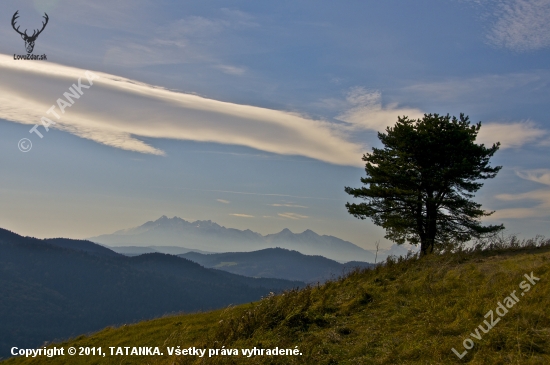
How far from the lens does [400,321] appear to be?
1118cm

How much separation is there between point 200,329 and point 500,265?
42.2ft

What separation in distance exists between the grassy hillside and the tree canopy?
1000 cm

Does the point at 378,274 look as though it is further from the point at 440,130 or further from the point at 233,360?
the point at 440,130

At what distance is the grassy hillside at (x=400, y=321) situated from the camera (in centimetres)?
880

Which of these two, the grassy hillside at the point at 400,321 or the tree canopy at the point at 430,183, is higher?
the tree canopy at the point at 430,183

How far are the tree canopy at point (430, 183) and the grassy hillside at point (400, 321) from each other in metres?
10.0

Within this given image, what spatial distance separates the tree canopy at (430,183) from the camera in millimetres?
27953

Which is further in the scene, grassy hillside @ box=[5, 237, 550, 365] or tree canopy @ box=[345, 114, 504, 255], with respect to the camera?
tree canopy @ box=[345, 114, 504, 255]

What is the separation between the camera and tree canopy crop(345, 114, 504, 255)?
91.7ft

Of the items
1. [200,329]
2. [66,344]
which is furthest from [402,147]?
[66,344]

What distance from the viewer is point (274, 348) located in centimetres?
1048

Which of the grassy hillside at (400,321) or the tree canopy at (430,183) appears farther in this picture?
the tree canopy at (430,183)

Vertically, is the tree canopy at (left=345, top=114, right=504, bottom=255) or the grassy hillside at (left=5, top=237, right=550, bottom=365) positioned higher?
the tree canopy at (left=345, top=114, right=504, bottom=255)

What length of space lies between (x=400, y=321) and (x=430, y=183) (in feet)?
60.2
